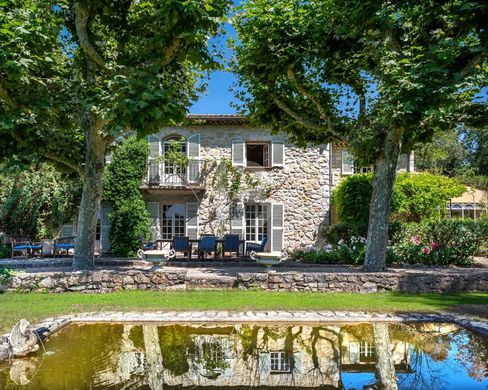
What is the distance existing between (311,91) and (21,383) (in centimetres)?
835

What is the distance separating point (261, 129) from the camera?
16.8 meters

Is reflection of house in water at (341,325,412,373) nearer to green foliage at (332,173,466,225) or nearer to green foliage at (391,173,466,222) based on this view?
green foliage at (332,173,466,225)

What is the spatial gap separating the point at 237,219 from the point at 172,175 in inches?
120

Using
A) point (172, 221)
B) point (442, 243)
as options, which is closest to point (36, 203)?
point (172, 221)

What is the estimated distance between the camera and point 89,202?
9.41 m

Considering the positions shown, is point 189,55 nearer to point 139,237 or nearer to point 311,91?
point 311,91

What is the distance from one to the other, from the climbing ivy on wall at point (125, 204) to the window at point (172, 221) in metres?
1.11

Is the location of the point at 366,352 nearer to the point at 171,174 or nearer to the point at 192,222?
the point at 192,222

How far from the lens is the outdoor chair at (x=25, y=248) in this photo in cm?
1401

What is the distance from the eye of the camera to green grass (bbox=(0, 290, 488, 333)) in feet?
21.6

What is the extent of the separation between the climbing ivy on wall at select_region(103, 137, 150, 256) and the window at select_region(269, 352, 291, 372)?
11563 mm

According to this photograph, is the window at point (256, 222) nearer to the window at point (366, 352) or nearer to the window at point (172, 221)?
the window at point (172, 221)

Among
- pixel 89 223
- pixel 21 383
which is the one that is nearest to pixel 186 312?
pixel 21 383

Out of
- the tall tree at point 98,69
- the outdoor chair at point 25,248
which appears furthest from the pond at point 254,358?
the outdoor chair at point 25,248
